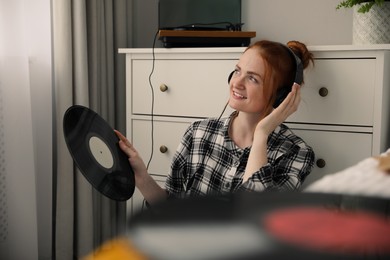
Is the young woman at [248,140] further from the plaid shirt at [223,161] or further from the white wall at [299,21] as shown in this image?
the white wall at [299,21]

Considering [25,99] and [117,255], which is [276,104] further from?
[117,255]

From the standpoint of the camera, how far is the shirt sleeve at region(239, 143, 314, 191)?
133cm

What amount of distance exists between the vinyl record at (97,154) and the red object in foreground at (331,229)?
32.4 inches

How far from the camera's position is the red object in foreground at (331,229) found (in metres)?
0.27

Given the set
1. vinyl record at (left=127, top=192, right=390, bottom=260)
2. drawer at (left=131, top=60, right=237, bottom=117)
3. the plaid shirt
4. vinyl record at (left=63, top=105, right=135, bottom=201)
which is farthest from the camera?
drawer at (left=131, top=60, right=237, bottom=117)

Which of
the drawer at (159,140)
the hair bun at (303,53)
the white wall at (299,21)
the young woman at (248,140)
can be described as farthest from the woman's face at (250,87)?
the white wall at (299,21)

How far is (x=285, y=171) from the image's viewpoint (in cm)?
144

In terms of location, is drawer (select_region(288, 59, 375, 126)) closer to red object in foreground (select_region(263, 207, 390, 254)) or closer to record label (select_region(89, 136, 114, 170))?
record label (select_region(89, 136, 114, 170))

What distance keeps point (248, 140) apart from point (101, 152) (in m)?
0.51

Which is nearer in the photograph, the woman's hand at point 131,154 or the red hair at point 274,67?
the woman's hand at point 131,154

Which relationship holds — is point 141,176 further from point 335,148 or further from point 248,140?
point 335,148

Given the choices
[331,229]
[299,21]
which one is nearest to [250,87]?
[299,21]

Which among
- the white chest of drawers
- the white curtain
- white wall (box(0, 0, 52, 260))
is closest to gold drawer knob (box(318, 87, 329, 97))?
the white chest of drawers

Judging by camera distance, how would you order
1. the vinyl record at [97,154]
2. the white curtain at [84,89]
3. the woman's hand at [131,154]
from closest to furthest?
the vinyl record at [97,154], the woman's hand at [131,154], the white curtain at [84,89]
